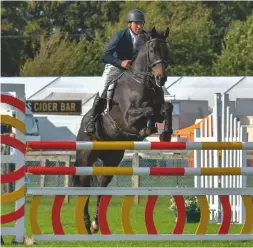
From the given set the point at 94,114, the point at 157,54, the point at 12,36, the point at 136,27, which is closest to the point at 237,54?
the point at 12,36

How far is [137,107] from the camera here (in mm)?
11266

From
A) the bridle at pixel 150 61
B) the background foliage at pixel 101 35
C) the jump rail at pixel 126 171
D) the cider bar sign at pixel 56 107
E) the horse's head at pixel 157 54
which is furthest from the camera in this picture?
the background foliage at pixel 101 35

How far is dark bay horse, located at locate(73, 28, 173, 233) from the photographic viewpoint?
1086 centimetres

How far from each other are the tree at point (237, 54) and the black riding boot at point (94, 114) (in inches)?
1533

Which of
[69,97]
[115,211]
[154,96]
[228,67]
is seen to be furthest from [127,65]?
[228,67]

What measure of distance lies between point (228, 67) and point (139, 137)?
4138cm

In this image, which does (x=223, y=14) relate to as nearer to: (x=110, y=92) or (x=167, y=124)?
(x=110, y=92)

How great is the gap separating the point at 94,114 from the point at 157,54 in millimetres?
1313

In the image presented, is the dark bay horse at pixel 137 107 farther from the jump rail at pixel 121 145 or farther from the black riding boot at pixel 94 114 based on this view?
the jump rail at pixel 121 145

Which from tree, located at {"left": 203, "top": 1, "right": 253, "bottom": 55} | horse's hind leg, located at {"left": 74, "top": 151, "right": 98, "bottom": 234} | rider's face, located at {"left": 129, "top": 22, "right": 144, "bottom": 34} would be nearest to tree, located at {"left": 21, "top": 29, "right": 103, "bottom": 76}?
tree, located at {"left": 203, "top": 1, "right": 253, "bottom": 55}

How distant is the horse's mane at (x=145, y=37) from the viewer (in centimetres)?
1100

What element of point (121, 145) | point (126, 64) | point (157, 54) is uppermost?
point (157, 54)

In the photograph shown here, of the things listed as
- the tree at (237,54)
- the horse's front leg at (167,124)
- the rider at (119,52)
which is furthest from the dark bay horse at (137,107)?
the tree at (237,54)

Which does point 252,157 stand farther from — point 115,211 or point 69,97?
point 69,97
